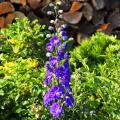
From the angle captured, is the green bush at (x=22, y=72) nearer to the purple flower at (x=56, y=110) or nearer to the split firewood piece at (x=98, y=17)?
the purple flower at (x=56, y=110)

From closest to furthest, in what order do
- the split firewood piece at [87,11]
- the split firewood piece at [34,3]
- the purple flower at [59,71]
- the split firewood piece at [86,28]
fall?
1. the purple flower at [59,71]
2. the split firewood piece at [34,3]
3. the split firewood piece at [87,11]
4. the split firewood piece at [86,28]

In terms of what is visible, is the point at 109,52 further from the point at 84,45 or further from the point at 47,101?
the point at 47,101

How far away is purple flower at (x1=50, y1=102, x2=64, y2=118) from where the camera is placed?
288cm

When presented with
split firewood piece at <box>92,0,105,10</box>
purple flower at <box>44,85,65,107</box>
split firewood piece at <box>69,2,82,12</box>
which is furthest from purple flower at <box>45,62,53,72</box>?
split firewood piece at <box>92,0,105,10</box>

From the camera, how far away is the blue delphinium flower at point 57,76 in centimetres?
285

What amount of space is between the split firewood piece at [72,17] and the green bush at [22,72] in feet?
1.39

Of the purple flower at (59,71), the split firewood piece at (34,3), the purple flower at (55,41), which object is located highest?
the split firewood piece at (34,3)

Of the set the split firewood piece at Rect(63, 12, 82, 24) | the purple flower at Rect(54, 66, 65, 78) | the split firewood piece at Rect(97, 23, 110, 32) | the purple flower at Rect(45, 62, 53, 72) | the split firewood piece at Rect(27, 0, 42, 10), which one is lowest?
the purple flower at Rect(54, 66, 65, 78)

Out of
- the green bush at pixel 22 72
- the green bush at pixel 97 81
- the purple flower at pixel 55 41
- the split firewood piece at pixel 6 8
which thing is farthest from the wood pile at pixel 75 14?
the purple flower at pixel 55 41

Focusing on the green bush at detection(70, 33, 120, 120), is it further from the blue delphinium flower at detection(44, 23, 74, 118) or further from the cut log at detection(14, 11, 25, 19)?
the cut log at detection(14, 11, 25, 19)

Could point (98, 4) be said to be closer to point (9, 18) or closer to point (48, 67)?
point (9, 18)

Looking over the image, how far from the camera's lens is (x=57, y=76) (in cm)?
286

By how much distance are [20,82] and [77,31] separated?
2.07 meters

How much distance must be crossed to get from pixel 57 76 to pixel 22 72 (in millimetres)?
969
